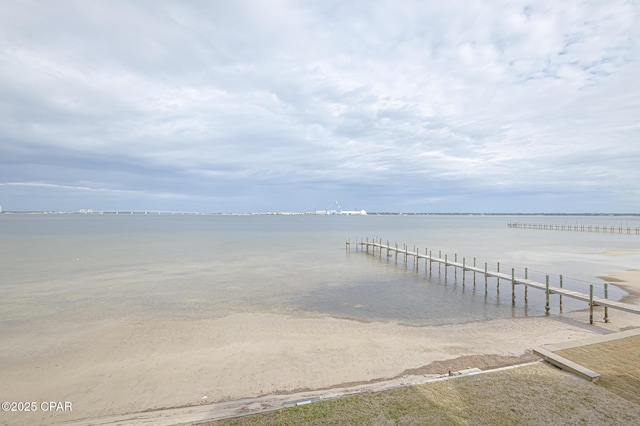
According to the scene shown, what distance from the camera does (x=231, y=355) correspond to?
10.9m

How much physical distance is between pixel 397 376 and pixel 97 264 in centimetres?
3154

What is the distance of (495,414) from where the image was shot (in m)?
5.72

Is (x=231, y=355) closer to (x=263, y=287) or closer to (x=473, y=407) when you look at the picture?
(x=473, y=407)

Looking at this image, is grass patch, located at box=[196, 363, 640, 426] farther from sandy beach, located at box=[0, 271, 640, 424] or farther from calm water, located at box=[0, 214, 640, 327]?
calm water, located at box=[0, 214, 640, 327]

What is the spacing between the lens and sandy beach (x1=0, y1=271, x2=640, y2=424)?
844 cm

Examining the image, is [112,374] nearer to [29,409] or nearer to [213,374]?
[29,409]

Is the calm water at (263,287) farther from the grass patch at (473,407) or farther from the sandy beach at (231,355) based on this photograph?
the grass patch at (473,407)

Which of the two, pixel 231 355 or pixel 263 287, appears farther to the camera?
pixel 263 287

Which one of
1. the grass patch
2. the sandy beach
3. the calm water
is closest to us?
the grass patch

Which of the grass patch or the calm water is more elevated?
the grass patch

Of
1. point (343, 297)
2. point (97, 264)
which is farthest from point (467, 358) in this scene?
point (97, 264)

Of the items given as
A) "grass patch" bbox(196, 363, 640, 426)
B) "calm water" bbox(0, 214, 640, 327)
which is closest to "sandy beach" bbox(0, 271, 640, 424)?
"calm water" bbox(0, 214, 640, 327)

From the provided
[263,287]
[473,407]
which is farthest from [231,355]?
[263,287]

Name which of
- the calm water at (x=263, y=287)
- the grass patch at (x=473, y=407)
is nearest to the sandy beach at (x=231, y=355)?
the calm water at (x=263, y=287)
